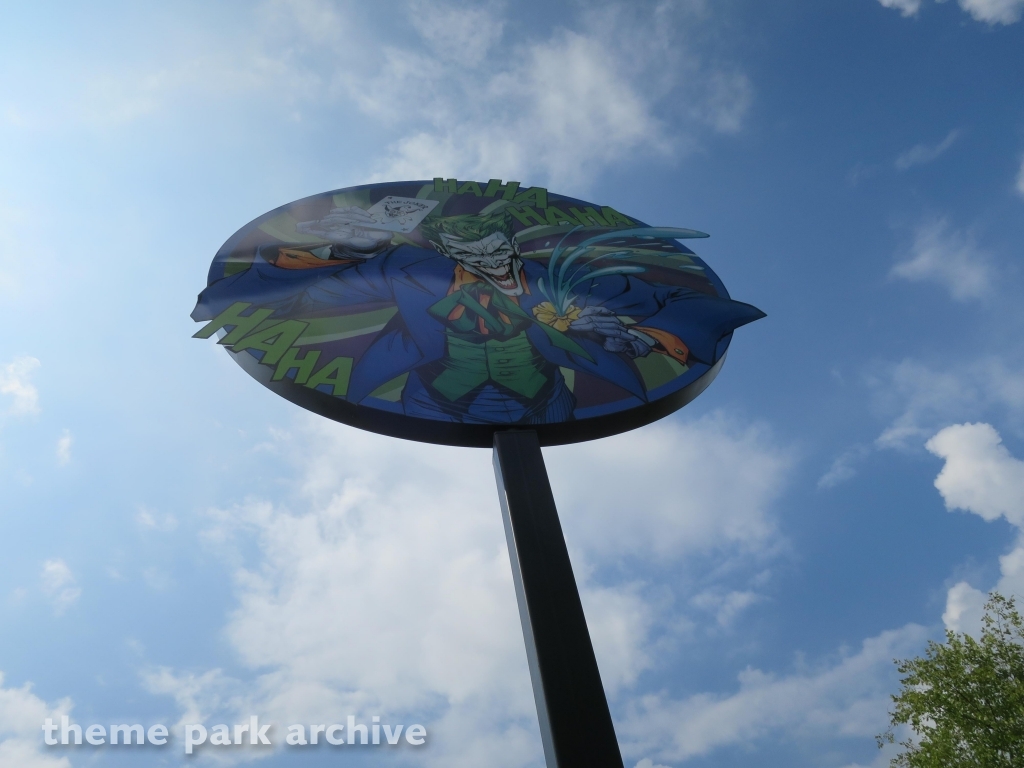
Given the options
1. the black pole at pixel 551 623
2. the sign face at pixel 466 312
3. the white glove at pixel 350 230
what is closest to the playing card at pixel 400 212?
the sign face at pixel 466 312

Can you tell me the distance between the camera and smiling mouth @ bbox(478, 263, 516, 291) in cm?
917

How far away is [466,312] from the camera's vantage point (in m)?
8.47

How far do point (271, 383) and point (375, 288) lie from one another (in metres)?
1.98

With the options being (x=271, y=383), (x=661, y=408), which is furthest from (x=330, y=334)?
(x=661, y=408)

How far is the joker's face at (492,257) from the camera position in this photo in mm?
9219

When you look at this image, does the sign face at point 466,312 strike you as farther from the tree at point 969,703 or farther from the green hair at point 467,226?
the tree at point 969,703

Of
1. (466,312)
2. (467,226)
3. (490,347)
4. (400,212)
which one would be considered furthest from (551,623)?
(400,212)

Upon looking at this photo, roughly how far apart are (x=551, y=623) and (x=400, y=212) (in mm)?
6870

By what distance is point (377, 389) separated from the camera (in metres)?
7.05

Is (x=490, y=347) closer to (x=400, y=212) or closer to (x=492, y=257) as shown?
(x=492, y=257)

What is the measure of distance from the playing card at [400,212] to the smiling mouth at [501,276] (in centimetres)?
138

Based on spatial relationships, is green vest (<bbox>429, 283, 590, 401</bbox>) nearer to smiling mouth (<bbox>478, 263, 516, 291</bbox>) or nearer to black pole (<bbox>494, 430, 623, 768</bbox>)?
smiling mouth (<bbox>478, 263, 516, 291</bbox>)

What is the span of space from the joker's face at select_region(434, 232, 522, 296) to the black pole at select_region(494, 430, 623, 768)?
3.04 m

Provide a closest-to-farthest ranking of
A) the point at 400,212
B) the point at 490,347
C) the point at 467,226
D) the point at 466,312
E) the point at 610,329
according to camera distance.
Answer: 1. the point at 490,347
2. the point at 466,312
3. the point at 610,329
4. the point at 467,226
5. the point at 400,212
